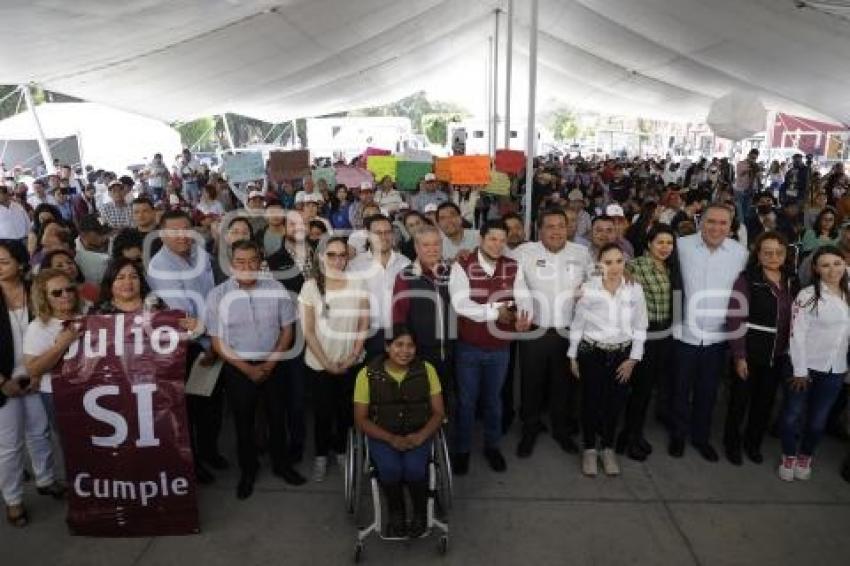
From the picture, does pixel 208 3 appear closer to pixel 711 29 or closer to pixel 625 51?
pixel 711 29

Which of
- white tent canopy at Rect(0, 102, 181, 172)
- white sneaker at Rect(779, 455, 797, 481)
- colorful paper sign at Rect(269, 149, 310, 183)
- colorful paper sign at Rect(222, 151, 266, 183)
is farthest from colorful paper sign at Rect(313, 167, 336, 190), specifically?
white tent canopy at Rect(0, 102, 181, 172)

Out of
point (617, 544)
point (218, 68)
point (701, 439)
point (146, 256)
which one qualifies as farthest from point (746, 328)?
point (218, 68)

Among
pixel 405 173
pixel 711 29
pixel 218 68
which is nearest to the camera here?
pixel 711 29

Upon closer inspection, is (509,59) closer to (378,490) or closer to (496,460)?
(496,460)

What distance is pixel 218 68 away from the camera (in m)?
10.3

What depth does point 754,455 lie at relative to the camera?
3.89m

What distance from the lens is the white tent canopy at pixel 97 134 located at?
67.2ft

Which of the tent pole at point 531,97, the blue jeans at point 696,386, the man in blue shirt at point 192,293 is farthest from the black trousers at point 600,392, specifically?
the tent pole at point 531,97

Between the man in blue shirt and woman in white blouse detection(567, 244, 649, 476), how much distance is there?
226 cm

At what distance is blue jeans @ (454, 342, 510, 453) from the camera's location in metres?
3.62

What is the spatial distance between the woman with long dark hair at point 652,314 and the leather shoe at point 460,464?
1.06 meters

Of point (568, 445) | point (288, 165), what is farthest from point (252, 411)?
point (288, 165)

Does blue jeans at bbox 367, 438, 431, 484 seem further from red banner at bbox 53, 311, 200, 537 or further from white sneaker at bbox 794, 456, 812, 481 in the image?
white sneaker at bbox 794, 456, 812, 481

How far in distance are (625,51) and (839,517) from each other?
10.7 m
